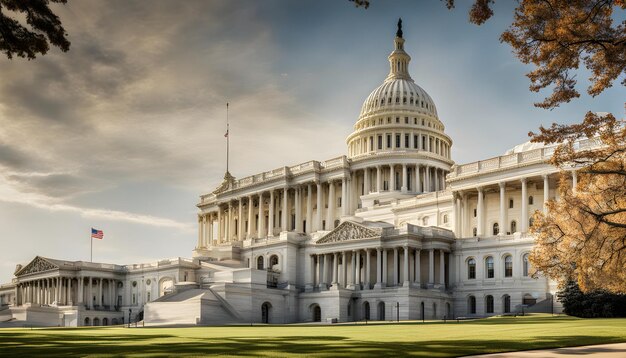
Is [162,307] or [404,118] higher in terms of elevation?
[404,118]

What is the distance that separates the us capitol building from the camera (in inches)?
4329

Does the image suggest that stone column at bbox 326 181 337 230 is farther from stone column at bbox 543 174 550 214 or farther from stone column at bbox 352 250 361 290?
stone column at bbox 543 174 550 214

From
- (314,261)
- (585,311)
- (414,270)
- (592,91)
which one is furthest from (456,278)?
(592,91)

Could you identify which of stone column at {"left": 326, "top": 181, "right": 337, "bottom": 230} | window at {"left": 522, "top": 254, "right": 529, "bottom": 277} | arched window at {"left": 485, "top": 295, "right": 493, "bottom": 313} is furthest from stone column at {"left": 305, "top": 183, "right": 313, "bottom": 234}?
window at {"left": 522, "top": 254, "right": 529, "bottom": 277}

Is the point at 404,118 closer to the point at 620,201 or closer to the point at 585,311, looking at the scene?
the point at 585,311

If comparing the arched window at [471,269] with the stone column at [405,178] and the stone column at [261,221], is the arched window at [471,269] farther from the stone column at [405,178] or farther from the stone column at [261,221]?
the stone column at [261,221]

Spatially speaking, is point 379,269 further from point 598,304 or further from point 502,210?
point 598,304

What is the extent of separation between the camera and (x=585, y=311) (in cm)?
8056

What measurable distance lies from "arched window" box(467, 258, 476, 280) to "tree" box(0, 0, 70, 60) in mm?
91915

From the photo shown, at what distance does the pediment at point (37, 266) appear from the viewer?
164038mm

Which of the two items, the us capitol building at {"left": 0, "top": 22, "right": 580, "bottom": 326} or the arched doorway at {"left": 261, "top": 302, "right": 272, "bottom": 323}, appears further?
the arched doorway at {"left": 261, "top": 302, "right": 272, "bottom": 323}

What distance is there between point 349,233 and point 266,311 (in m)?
18.7

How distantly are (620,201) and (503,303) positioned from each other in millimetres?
57259

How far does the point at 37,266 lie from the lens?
169 m
